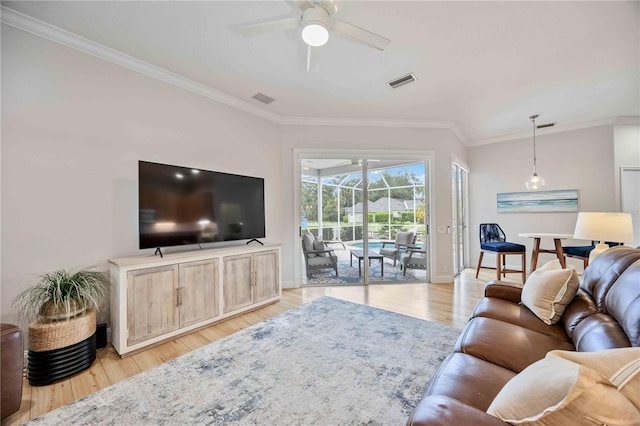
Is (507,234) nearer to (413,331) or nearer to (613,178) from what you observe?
(613,178)

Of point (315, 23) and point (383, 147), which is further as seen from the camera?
point (383, 147)

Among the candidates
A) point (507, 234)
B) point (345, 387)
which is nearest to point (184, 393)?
point (345, 387)

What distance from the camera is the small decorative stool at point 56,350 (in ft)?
6.21

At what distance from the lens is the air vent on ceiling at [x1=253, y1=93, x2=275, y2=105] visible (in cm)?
360

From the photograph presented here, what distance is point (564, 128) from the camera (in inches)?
197

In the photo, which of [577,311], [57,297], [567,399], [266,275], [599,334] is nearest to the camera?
[567,399]

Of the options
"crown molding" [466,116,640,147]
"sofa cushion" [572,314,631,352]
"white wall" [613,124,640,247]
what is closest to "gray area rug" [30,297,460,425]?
"sofa cushion" [572,314,631,352]

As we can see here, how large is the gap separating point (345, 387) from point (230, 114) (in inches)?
138

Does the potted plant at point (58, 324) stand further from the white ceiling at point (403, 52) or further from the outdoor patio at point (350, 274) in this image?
the outdoor patio at point (350, 274)

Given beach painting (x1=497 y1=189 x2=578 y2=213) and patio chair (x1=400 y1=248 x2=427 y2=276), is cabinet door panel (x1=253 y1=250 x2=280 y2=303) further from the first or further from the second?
beach painting (x1=497 y1=189 x2=578 y2=213)

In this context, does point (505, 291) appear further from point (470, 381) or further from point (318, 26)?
point (318, 26)

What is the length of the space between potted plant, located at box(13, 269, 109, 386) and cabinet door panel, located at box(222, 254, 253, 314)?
3.90 feet

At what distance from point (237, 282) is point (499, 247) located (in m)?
4.35

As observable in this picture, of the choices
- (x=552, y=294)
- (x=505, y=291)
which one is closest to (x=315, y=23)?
(x=552, y=294)
